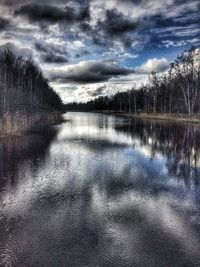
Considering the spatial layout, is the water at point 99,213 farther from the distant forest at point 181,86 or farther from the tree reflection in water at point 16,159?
the distant forest at point 181,86

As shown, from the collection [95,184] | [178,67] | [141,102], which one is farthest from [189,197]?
[141,102]

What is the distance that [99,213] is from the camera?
22.0 ft

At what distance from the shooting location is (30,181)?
31.9 ft

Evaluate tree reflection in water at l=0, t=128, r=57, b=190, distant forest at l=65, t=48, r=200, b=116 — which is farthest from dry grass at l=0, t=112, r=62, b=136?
distant forest at l=65, t=48, r=200, b=116

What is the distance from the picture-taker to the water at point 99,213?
4.79 meters

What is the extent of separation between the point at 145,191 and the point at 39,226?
11.9 feet

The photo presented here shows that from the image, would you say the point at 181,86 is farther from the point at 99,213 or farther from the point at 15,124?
the point at 99,213

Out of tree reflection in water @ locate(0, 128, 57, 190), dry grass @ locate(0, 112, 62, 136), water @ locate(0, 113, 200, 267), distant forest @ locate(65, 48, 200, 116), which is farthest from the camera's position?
distant forest @ locate(65, 48, 200, 116)

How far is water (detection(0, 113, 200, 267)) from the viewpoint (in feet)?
15.7

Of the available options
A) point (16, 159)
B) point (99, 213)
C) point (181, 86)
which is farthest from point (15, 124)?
point (181, 86)

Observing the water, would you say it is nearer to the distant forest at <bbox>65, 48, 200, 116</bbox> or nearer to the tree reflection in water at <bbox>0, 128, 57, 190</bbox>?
the tree reflection in water at <bbox>0, 128, 57, 190</bbox>

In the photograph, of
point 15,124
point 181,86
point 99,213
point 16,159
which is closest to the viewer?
point 99,213

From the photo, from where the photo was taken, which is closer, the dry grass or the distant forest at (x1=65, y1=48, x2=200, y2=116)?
the dry grass

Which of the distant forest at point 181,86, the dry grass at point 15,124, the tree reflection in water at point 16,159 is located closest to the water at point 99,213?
the tree reflection in water at point 16,159
